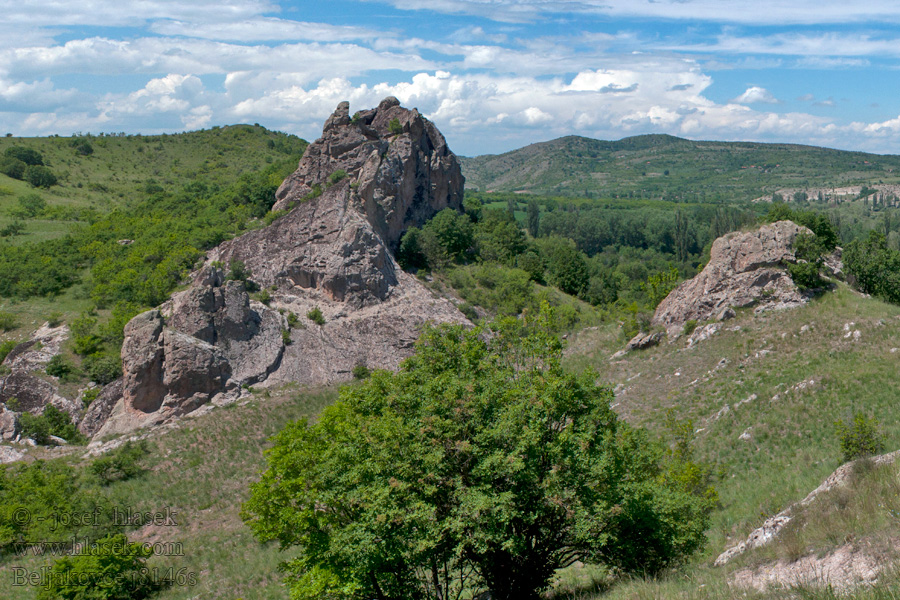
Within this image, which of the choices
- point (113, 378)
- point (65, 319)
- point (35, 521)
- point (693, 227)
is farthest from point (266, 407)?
point (693, 227)

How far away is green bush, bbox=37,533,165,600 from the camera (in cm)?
1962

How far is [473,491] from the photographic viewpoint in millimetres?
13664

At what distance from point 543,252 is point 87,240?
59.2 m

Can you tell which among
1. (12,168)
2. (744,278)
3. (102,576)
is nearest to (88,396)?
A: (102,576)

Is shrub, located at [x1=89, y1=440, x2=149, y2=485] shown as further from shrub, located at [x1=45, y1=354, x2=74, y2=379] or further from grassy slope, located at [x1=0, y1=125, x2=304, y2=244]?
grassy slope, located at [x1=0, y1=125, x2=304, y2=244]

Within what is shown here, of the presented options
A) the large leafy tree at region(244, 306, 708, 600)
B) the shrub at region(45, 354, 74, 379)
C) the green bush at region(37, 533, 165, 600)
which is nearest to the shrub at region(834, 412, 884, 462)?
the large leafy tree at region(244, 306, 708, 600)

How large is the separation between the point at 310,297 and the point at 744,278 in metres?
33.5

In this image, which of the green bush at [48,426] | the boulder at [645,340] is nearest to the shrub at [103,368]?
the green bush at [48,426]

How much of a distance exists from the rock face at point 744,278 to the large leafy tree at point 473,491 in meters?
22.6

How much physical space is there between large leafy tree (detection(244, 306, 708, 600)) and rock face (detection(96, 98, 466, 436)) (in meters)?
23.8

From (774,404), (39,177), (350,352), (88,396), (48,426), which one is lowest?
(48,426)

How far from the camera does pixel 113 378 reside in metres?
40.3

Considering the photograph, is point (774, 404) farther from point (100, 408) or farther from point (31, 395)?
point (31, 395)

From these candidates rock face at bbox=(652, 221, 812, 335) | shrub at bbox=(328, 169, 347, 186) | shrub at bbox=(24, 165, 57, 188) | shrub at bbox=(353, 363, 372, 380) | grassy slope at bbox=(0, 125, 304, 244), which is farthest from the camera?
shrub at bbox=(24, 165, 57, 188)
